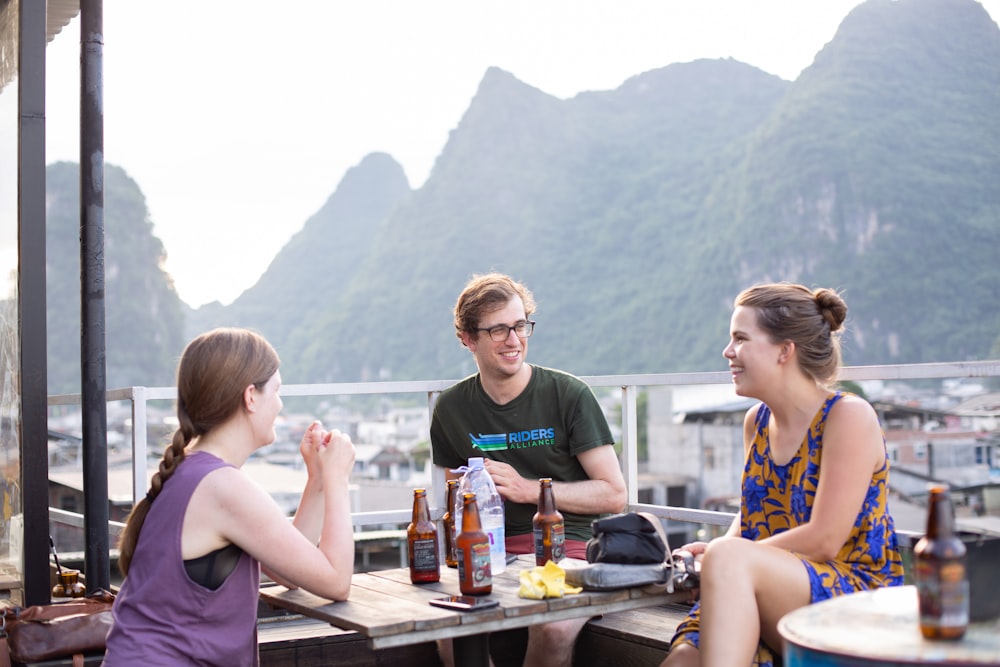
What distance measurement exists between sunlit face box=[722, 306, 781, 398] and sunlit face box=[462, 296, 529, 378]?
0.76 meters

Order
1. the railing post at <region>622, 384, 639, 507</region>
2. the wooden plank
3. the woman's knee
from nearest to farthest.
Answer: the wooden plank → the woman's knee → the railing post at <region>622, 384, 639, 507</region>

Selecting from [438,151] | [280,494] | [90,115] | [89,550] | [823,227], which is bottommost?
[280,494]

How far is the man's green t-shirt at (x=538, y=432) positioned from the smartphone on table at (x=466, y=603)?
84 cm

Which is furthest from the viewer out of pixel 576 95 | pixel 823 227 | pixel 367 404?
pixel 576 95

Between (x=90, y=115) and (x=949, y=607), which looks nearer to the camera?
(x=949, y=607)

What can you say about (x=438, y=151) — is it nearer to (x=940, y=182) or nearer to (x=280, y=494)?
(x=940, y=182)

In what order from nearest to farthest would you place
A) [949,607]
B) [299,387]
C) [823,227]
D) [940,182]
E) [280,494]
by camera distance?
1. [949,607]
2. [299,387]
3. [280,494]
4. [940,182]
5. [823,227]

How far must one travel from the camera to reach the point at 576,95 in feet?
324

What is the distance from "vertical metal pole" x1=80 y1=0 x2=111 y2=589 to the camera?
3377mm

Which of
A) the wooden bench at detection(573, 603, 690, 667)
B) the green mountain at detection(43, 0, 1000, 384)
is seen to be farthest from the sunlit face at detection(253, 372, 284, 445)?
the green mountain at detection(43, 0, 1000, 384)

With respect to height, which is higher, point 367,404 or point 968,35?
point 968,35

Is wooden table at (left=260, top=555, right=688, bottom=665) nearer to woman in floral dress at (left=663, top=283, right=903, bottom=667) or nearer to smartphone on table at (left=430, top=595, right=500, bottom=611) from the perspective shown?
smartphone on table at (left=430, top=595, right=500, bottom=611)

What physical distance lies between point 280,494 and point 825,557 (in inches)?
2156

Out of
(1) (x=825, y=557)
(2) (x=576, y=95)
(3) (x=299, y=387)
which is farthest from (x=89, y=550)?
(2) (x=576, y=95)
